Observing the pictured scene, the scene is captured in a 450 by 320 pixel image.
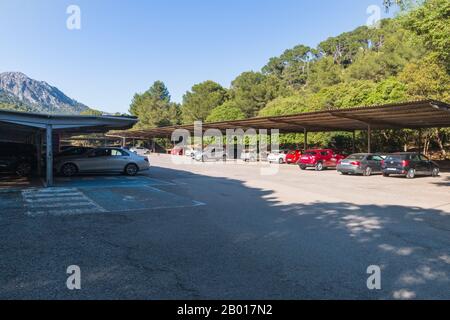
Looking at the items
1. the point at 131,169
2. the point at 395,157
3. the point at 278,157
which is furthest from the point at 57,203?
the point at 278,157

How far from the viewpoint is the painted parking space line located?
9.27 meters

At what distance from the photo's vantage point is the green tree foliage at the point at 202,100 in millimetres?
80312

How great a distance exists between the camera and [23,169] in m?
18.5

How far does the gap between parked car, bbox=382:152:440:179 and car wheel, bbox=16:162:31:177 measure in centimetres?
1855

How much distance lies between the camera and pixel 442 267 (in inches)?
204

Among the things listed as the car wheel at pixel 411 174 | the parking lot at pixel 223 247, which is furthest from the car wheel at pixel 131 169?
the car wheel at pixel 411 174

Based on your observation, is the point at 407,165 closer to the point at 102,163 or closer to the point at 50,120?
the point at 102,163

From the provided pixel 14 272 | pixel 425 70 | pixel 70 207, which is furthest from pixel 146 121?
pixel 14 272

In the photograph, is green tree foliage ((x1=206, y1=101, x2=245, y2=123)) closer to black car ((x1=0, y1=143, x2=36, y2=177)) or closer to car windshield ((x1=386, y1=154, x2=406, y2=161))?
car windshield ((x1=386, y1=154, x2=406, y2=161))

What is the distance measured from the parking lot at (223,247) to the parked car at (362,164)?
10.3 meters

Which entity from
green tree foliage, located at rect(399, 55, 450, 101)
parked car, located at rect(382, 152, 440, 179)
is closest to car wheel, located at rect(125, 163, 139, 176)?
parked car, located at rect(382, 152, 440, 179)

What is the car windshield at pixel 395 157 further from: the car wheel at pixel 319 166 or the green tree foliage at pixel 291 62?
the green tree foliage at pixel 291 62

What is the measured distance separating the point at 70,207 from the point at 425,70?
1177 inches
